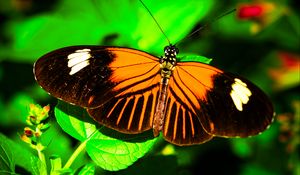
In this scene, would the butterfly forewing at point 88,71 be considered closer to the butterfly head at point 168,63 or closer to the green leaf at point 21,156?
the butterfly head at point 168,63

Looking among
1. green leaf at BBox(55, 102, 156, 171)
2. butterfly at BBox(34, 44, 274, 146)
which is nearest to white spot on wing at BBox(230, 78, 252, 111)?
butterfly at BBox(34, 44, 274, 146)

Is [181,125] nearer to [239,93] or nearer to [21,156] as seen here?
[239,93]

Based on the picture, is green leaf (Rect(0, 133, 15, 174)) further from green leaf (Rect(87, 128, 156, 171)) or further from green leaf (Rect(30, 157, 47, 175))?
green leaf (Rect(87, 128, 156, 171))

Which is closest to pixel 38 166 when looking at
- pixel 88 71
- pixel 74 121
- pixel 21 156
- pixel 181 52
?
pixel 74 121

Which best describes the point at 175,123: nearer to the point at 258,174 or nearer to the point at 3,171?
the point at 3,171

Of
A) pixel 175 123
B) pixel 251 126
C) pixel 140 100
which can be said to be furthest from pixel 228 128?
pixel 140 100

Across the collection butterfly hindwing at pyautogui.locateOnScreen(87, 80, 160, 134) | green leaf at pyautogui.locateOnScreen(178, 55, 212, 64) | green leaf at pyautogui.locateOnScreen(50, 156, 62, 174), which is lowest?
green leaf at pyautogui.locateOnScreen(50, 156, 62, 174)
